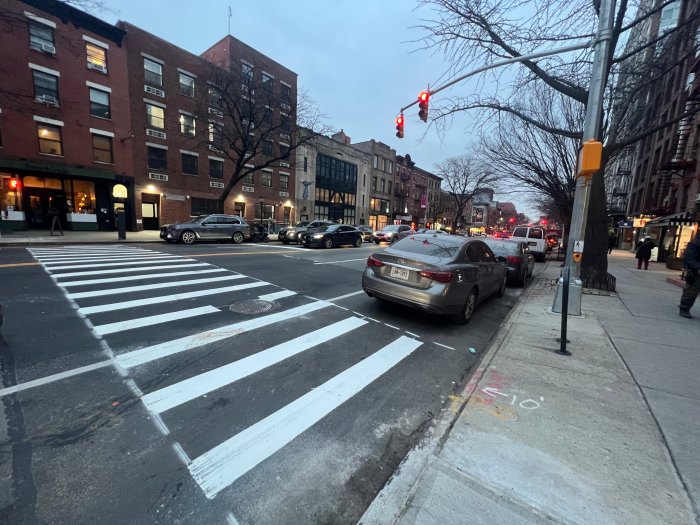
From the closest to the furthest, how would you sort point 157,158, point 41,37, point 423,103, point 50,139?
point 423,103, point 41,37, point 50,139, point 157,158

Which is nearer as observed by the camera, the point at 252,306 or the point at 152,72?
the point at 252,306

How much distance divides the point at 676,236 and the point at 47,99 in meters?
38.9

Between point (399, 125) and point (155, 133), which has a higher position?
point (155, 133)

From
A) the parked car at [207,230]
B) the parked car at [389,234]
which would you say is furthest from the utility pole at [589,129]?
the parked car at [389,234]

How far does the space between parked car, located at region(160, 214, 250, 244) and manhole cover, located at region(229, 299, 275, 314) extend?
12.6m

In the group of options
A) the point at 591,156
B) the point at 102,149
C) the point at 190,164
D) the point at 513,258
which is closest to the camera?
the point at 591,156

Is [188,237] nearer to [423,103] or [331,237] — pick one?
[331,237]

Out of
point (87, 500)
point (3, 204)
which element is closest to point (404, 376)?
point (87, 500)

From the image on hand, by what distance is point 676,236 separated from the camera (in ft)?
58.7

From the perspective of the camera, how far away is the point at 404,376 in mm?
3818

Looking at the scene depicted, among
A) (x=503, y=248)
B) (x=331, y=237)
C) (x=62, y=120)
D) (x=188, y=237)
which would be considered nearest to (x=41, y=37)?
(x=62, y=120)

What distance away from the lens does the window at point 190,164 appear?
25.3 meters

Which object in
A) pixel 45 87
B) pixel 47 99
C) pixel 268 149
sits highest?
pixel 45 87

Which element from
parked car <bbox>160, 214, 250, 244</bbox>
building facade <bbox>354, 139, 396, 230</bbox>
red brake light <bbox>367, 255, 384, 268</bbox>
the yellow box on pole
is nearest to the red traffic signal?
the yellow box on pole
